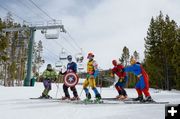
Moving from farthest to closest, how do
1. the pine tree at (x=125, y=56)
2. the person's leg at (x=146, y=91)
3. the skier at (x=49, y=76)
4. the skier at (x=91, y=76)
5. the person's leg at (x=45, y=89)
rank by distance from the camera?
1. the pine tree at (x=125, y=56)
2. the skier at (x=49, y=76)
3. the person's leg at (x=45, y=89)
4. the skier at (x=91, y=76)
5. the person's leg at (x=146, y=91)

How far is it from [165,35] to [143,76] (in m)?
36.4

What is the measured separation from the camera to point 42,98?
40.0 feet

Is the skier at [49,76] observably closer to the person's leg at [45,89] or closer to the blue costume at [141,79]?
the person's leg at [45,89]

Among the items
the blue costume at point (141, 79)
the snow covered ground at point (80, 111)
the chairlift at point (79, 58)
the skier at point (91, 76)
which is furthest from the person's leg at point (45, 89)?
the chairlift at point (79, 58)

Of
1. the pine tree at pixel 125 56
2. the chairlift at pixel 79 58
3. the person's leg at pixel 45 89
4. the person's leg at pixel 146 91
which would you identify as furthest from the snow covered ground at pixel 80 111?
the pine tree at pixel 125 56

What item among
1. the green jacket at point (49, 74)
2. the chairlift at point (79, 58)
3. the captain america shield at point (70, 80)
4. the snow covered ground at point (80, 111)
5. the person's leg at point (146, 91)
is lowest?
the snow covered ground at point (80, 111)

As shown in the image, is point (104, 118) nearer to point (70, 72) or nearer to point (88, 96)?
point (88, 96)

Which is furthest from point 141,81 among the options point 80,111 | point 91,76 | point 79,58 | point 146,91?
point 79,58

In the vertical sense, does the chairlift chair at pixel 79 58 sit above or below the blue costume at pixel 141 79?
above

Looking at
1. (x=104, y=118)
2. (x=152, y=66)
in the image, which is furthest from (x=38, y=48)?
(x=104, y=118)

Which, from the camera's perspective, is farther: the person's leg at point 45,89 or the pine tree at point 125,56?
the pine tree at point 125,56

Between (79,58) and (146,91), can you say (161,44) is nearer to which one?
(79,58)

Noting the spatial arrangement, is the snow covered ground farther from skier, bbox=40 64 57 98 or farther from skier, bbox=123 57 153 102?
skier, bbox=40 64 57 98

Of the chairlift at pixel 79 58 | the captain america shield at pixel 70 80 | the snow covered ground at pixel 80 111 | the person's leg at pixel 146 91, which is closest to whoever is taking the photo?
the snow covered ground at pixel 80 111
